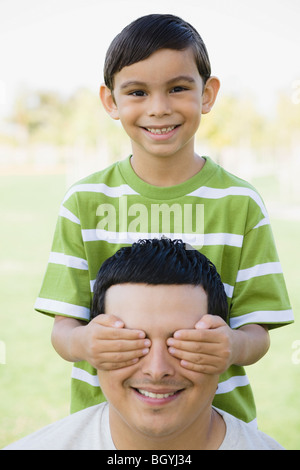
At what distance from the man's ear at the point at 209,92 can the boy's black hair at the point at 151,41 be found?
41mm

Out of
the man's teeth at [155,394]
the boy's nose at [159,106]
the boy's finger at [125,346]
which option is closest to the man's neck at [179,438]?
the man's teeth at [155,394]

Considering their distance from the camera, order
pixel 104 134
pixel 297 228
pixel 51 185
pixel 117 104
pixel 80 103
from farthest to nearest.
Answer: pixel 80 103, pixel 104 134, pixel 51 185, pixel 297 228, pixel 117 104

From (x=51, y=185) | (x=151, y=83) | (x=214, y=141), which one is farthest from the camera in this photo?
(x=214, y=141)

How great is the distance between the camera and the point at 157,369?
1.48 m

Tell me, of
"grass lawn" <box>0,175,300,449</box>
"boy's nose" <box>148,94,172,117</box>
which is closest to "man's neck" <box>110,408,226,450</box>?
"boy's nose" <box>148,94,172,117</box>

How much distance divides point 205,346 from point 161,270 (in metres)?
0.24

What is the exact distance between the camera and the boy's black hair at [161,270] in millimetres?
1600

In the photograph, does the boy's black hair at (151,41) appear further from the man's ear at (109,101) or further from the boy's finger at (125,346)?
the boy's finger at (125,346)

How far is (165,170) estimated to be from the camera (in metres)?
2.03

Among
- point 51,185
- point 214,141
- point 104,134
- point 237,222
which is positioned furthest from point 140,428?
point 104,134

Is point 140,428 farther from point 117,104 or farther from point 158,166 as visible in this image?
point 117,104

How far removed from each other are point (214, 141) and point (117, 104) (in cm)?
2416

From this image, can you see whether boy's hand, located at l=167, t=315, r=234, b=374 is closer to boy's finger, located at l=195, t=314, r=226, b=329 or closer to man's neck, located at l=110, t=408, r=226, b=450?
boy's finger, located at l=195, t=314, r=226, b=329

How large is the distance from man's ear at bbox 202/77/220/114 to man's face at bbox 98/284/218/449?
2.46 feet
